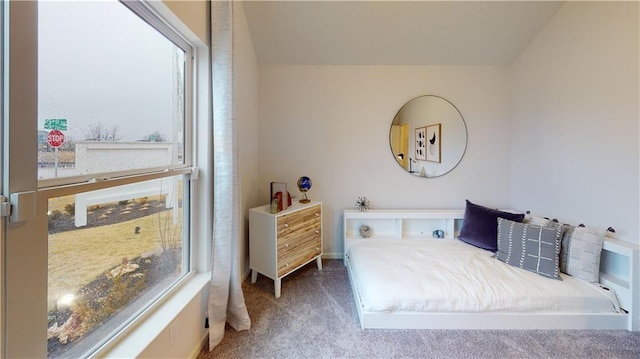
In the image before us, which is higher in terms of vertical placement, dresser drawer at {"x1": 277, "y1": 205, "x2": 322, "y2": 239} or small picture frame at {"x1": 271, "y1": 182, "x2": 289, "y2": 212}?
small picture frame at {"x1": 271, "y1": 182, "x2": 289, "y2": 212}

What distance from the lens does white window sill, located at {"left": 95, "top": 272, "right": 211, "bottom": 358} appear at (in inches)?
42.1

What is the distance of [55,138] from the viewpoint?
0.89 meters

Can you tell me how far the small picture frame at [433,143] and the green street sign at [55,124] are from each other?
300 cm

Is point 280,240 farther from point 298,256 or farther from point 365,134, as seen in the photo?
Answer: point 365,134

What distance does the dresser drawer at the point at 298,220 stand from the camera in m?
2.18

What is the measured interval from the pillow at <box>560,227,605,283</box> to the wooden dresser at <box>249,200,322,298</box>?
214 centimetres

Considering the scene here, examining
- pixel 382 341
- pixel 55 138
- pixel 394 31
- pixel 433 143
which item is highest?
pixel 394 31

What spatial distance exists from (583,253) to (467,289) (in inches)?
38.9

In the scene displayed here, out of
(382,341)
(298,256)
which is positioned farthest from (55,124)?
(382,341)

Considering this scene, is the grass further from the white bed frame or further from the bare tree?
the white bed frame

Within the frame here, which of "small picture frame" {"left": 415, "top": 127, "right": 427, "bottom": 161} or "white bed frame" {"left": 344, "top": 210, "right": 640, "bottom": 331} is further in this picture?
"small picture frame" {"left": 415, "top": 127, "right": 427, "bottom": 161}

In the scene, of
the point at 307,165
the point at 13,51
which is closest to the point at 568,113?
the point at 307,165

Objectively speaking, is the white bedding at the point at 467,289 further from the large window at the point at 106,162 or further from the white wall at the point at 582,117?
the large window at the point at 106,162

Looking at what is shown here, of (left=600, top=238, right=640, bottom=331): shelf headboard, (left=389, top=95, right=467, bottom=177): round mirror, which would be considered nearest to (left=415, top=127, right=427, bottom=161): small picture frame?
(left=389, top=95, right=467, bottom=177): round mirror
